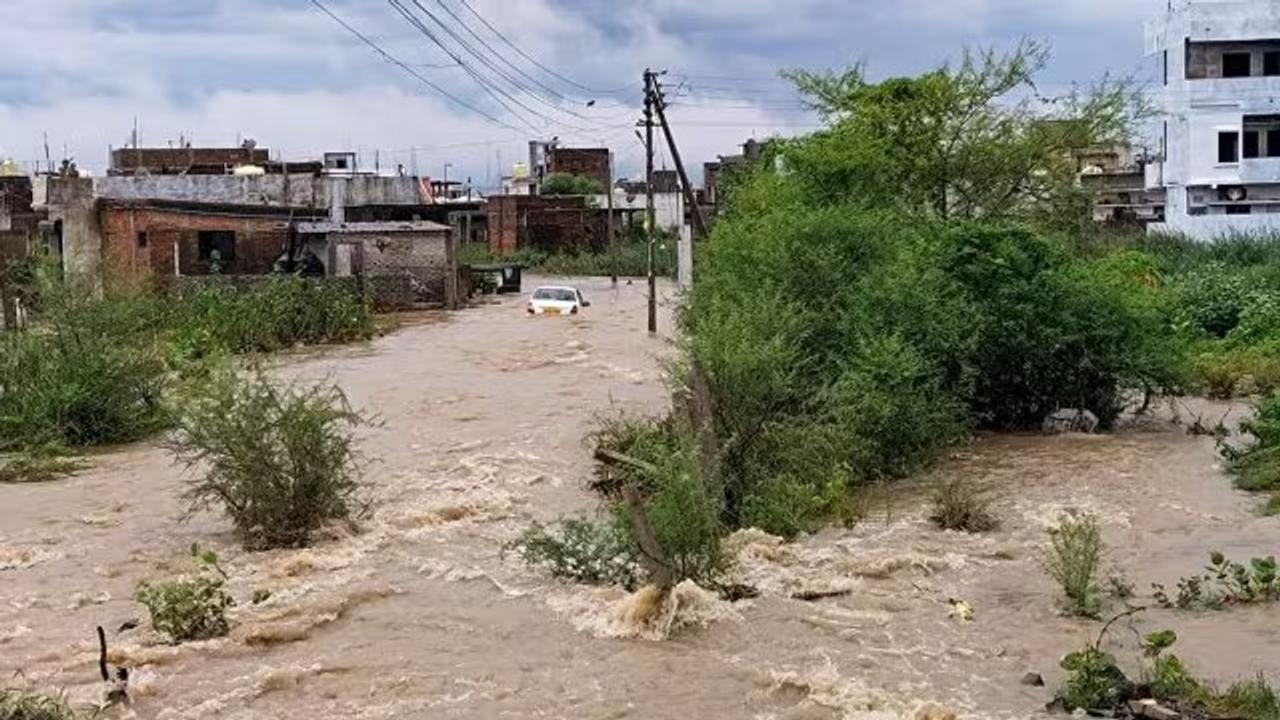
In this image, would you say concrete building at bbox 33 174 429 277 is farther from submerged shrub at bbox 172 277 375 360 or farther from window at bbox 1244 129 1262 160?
window at bbox 1244 129 1262 160

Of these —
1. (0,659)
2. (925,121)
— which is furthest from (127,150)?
(0,659)

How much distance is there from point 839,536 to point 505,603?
3.67 m

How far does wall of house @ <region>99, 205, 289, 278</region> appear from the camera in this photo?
38219mm

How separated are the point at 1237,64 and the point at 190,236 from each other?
3105cm

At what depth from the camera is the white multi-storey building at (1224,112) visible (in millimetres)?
41844

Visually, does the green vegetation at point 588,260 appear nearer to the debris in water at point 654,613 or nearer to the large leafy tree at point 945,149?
the large leafy tree at point 945,149

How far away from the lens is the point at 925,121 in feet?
85.5

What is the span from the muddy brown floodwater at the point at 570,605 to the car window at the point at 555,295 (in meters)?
24.3

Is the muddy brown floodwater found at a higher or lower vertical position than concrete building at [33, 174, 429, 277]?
lower

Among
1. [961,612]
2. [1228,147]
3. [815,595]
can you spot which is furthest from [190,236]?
[961,612]

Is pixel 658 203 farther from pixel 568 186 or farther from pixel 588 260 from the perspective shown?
pixel 588 260

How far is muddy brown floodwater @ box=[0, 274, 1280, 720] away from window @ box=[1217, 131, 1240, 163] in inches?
1058

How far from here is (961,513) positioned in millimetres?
13531

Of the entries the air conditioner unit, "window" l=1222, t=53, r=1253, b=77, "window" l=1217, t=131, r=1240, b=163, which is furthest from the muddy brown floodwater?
"window" l=1222, t=53, r=1253, b=77
